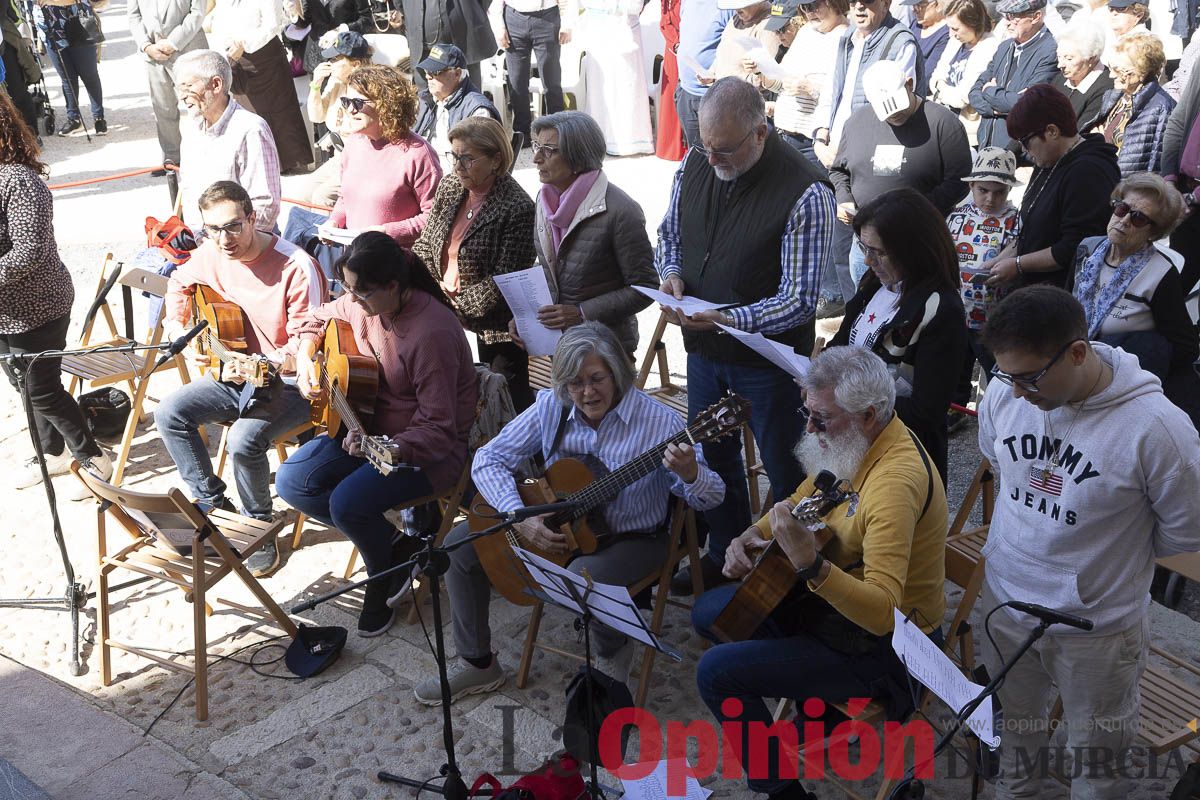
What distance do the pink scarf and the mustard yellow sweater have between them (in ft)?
6.62

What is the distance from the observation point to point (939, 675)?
2.76 metres

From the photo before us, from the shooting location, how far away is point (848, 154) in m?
6.32

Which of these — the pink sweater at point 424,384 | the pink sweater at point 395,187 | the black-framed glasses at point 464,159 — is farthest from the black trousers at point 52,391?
the black-framed glasses at point 464,159

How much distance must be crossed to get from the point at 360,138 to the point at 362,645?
112 inches

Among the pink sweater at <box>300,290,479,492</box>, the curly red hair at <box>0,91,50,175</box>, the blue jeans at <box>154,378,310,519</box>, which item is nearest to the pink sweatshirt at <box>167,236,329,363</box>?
the blue jeans at <box>154,378,310,519</box>

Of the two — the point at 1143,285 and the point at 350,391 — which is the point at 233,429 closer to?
the point at 350,391

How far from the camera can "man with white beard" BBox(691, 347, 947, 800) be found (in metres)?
3.30

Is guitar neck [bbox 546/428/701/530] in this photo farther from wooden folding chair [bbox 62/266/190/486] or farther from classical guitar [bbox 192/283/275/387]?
wooden folding chair [bbox 62/266/190/486]

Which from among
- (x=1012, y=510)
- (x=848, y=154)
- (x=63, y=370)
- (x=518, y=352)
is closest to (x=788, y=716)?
(x=1012, y=510)

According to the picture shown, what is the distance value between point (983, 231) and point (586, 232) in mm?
2028

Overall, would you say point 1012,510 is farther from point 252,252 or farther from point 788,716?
point 252,252

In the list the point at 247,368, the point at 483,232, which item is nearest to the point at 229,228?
the point at 247,368

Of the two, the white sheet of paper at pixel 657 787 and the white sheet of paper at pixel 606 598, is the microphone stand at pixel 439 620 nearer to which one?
the white sheet of paper at pixel 606 598

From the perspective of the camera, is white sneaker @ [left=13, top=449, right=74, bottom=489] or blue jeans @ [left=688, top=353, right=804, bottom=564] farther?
white sneaker @ [left=13, top=449, right=74, bottom=489]
